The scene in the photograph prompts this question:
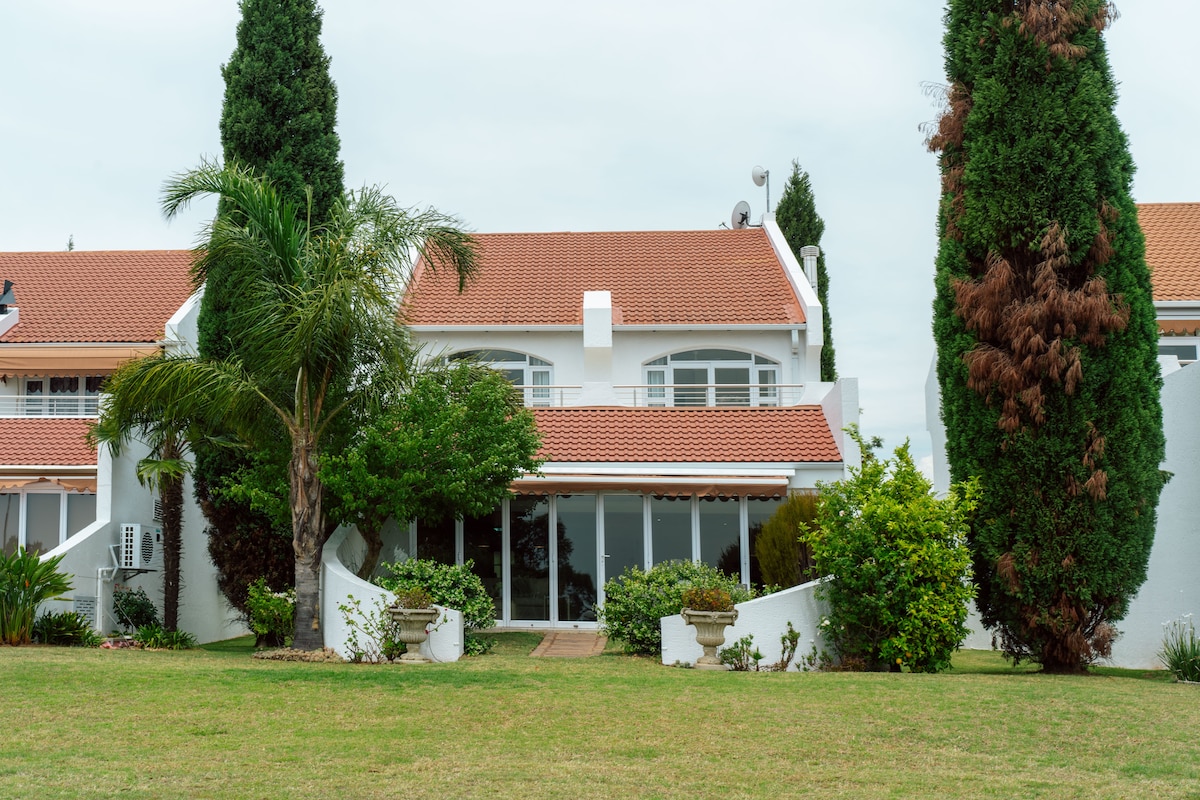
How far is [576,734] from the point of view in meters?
14.5

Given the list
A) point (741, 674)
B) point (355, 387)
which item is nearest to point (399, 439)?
point (355, 387)

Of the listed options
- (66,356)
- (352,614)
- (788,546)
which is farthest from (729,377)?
(66,356)

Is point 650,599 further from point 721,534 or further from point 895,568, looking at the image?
point 721,534

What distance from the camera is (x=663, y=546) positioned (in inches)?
1121

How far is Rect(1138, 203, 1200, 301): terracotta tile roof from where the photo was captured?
32.3 metres

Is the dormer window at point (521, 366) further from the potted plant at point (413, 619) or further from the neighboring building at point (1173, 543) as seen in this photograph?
the neighboring building at point (1173, 543)

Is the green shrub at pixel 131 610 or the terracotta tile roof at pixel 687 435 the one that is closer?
the green shrub at pixel 131 610

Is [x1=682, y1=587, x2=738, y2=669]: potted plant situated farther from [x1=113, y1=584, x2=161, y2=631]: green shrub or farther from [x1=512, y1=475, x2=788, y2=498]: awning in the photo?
[x1=113, y1=584, x2=161, y2=631]: green shrub

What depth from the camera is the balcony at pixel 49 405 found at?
34.6m

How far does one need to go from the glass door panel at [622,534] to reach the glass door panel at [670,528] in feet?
1.02

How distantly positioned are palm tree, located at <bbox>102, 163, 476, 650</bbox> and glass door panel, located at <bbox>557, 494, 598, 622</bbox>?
6.78 metres

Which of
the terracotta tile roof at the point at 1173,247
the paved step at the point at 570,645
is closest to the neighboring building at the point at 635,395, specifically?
the paved step at the point at 570,645

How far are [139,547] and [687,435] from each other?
43.0 ft

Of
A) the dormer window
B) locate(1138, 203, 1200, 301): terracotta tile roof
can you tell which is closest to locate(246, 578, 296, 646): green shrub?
the dormer window
